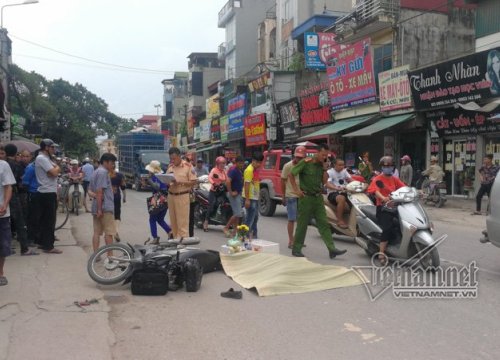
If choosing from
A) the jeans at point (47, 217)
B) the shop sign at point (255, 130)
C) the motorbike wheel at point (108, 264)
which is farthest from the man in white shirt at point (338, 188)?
the shop sign at point (255, 130)

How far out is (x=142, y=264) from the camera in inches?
240

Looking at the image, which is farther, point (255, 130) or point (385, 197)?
point (255, 130)

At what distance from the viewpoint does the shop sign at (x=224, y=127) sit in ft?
136

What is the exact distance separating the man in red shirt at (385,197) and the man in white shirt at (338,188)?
1.69m

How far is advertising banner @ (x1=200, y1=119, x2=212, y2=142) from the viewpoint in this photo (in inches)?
1899

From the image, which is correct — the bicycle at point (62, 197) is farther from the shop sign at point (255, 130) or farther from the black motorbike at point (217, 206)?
the shop sign at point (255, 130)

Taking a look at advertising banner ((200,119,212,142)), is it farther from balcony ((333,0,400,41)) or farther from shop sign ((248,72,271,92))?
balcony ((333,0,400,41))

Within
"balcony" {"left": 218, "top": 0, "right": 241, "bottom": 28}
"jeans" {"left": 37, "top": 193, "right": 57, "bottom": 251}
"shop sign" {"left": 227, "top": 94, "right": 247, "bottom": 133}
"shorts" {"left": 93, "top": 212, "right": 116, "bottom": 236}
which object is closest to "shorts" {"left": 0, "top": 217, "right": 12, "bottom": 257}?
"shorts" {"left": 93, "top": 212, "right": 116, "bottom": 236}

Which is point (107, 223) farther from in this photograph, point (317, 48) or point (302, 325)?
point (317, 48)

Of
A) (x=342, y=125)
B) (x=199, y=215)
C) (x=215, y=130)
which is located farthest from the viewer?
(x=215, y=130)

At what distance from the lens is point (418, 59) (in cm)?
2108

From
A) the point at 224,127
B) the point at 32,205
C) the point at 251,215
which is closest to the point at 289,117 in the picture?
the point at 224,127

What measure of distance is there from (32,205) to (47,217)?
350 millimetres

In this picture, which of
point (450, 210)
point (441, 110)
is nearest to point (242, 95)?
point (441, 110)
